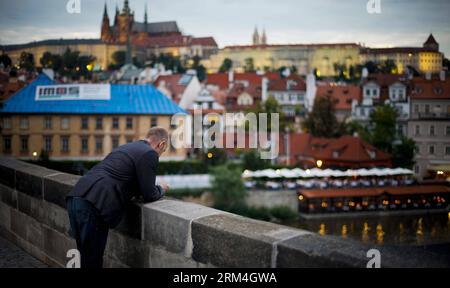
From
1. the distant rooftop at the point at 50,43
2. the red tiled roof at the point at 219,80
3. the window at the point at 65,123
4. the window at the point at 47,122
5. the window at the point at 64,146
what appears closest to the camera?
the distant rooftop at the point at 50,43

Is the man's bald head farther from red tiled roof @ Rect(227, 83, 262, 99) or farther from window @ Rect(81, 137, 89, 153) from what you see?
red tiled roof @ Rect(227, 83, 262, 99)

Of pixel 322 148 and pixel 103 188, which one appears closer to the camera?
pixel 103 188

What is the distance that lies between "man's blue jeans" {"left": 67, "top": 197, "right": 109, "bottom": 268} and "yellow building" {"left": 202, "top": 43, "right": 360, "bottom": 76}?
115 m

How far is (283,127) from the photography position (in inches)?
1957

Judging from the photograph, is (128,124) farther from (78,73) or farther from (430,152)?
(430,152)

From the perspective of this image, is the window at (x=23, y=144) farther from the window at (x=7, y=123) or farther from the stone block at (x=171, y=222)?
the stone block at (x=171, y=222)

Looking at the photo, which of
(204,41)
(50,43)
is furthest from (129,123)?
(204,41)

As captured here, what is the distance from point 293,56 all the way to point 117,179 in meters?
124

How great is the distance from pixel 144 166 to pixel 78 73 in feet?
177

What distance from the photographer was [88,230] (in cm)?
291

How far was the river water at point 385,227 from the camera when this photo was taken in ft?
93.1

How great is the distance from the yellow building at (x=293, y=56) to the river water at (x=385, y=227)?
276 feet

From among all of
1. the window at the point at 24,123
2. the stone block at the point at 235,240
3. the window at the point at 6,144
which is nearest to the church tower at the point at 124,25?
the window at the point at 24,123
